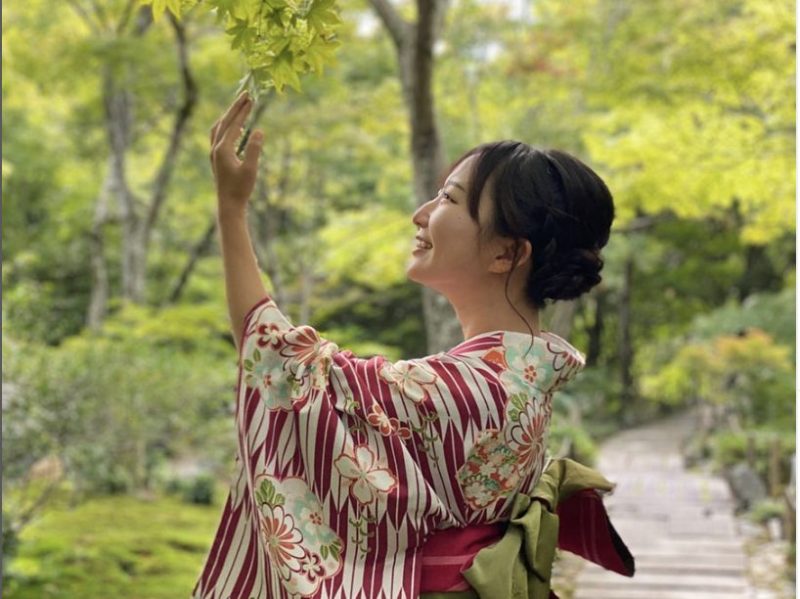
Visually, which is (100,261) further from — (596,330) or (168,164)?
(596,330)

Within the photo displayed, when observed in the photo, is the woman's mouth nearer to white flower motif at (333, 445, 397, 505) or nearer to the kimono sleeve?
the kimono sleeve

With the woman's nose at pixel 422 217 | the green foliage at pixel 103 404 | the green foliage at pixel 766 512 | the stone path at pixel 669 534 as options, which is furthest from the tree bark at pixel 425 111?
the green foliage at pixel 766 512

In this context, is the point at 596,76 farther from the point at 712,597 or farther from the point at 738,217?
the point at 738,217

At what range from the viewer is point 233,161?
4.19 ft

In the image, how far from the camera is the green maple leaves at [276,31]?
52.1 inches

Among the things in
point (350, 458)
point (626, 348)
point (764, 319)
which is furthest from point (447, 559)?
point (626, 348)

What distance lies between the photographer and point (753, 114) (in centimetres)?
741

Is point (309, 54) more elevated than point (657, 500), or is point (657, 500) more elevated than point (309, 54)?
point (309, 54)

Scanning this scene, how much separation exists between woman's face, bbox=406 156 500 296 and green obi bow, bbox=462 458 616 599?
308mm

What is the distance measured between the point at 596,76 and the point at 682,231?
980 centimetres

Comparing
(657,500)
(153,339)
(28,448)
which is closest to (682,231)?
(657,500)

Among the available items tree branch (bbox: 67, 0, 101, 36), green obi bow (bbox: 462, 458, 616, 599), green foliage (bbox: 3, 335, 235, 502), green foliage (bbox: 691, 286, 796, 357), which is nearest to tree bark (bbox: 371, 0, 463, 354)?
green foliage (bbox: 3, 335, 235, 502)

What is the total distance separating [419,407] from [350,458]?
4.1 inches

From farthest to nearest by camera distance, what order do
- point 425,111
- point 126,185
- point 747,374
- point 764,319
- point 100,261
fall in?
point 764,319
point 747,374
point 100,261
point 126,185
point 425,111
